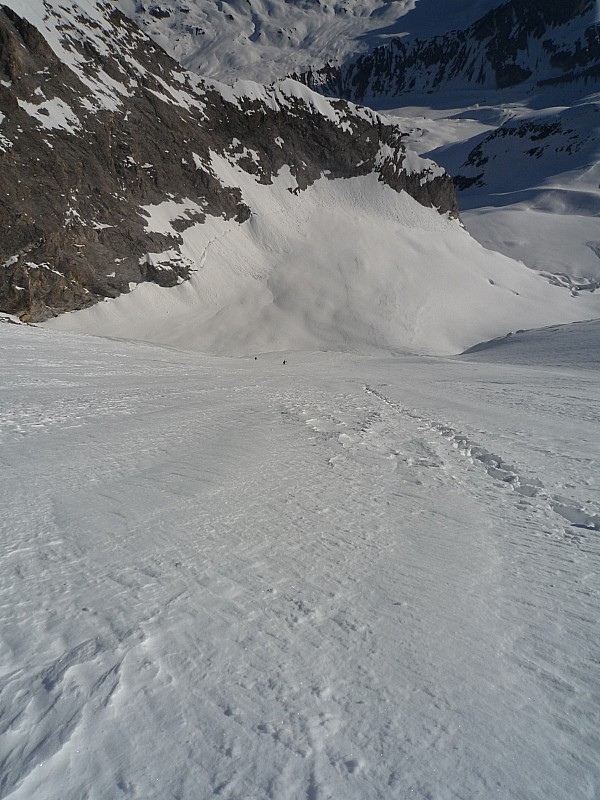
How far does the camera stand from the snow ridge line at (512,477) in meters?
3.22

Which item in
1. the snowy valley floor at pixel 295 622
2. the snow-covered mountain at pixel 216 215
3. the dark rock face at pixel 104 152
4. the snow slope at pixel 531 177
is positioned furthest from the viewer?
the snow slope at pixel 531 177

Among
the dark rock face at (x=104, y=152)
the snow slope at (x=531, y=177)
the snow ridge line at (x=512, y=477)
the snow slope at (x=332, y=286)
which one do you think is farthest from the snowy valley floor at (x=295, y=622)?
the snow slope at (x=531, y=177)

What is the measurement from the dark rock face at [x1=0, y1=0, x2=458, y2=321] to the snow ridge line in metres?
32.2

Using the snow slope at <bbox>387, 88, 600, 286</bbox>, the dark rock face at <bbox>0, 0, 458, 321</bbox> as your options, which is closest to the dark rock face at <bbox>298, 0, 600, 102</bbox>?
the snow slope at <bbox>387, 88, 600, 286</bbox>

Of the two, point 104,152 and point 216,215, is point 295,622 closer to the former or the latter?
point 104,152

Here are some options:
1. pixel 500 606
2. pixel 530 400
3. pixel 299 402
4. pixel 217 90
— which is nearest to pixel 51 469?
pixel 500 606

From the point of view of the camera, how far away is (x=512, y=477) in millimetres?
4012

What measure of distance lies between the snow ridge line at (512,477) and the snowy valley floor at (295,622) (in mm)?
32

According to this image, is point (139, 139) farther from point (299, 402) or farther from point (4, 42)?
point (299, 402)

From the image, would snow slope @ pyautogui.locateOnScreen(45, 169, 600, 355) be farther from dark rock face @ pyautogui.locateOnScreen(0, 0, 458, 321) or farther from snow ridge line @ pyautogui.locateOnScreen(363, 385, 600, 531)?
snow ridge line @ pyautogui.locateOnScreen(363, 385, 600, 531)

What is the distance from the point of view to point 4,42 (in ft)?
105

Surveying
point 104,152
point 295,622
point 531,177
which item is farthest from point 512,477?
point 531,177

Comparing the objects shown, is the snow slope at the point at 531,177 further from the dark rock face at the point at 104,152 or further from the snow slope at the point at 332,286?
the dark rock face at the point at 104,152

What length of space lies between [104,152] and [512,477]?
4164cm
